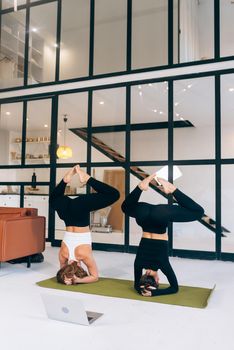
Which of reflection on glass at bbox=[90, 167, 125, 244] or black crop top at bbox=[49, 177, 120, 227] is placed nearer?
black crop top at bbox=[49, 177, 120, 227]

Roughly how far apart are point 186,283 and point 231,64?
3313 millimetres

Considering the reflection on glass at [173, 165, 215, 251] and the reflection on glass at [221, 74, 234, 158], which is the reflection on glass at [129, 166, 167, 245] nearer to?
the reflection on glass at [173, 165, 215, 251]

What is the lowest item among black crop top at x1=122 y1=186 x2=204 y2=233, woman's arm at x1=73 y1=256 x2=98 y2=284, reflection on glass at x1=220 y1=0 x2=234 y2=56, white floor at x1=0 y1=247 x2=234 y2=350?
white floor at x1=0 y1=247 x2=234 y2=350

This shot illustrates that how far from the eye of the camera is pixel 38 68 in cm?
643

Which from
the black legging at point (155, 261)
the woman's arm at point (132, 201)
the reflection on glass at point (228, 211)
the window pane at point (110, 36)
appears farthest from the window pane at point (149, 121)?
the black legging at point (155, 261)

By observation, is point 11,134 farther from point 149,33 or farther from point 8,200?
point 149,33

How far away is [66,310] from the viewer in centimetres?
233

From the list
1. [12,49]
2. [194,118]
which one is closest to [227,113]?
Answer: [194,118]

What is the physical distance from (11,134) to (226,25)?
4340mm

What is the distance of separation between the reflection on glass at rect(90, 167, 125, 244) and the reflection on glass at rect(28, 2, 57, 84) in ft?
7.17

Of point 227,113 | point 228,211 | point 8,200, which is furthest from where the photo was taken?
point 8,200

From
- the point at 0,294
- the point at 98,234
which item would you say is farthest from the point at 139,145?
the point at 0,294

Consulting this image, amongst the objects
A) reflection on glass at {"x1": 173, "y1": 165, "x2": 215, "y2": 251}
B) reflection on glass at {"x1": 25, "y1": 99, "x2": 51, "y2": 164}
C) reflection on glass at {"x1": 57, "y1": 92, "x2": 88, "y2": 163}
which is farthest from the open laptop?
reflection on glass at {"x1": 25, "y1": 99, "x2": 51, "y2": 164}

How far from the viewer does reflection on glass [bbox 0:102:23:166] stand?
21.0 feet
